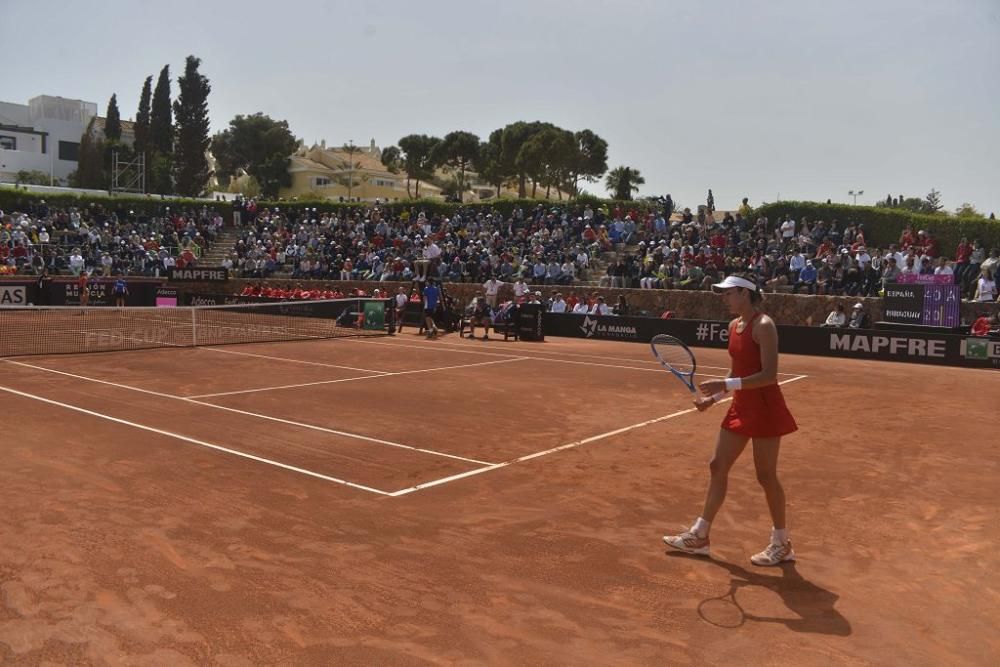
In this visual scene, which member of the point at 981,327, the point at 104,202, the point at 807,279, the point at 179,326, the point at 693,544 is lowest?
the point at 693,544

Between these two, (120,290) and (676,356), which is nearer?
(676,356)

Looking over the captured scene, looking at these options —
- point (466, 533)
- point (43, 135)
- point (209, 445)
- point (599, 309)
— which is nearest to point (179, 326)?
point (599, 309)

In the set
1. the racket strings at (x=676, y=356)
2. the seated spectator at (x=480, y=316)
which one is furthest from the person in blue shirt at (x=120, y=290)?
the racket strings at (x=676, y=356)

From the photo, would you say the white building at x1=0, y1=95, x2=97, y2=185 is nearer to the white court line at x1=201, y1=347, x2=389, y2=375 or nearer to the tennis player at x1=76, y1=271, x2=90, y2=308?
the tennis player at x1=76, y1=271, x2=90, y2=308

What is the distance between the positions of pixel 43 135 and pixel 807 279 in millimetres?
74960

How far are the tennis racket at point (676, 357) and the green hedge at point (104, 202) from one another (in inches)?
1735

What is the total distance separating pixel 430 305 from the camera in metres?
25.9

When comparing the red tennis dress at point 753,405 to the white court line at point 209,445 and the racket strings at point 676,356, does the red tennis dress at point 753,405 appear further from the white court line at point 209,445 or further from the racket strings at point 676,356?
the white court line at point 209,445

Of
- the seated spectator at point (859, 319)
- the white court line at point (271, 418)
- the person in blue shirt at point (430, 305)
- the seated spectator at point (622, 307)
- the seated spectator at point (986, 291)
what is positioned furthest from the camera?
the seated spectator at point (622, 307)

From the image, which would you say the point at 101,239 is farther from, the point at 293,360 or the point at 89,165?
the point at 89,165

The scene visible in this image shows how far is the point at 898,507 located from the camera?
24.7ft

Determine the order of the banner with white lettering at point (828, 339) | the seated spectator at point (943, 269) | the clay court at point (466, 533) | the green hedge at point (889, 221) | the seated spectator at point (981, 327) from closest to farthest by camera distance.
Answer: the clay court at point (466, 533) → the banner with white lettering at point (828, 339) → the seated spectator at point (981, 327) → the seated spectator at point (943, 269) → the green hedge at point (889, 221)

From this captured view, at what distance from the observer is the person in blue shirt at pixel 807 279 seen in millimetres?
25844

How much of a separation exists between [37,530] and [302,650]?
10.1 ft
